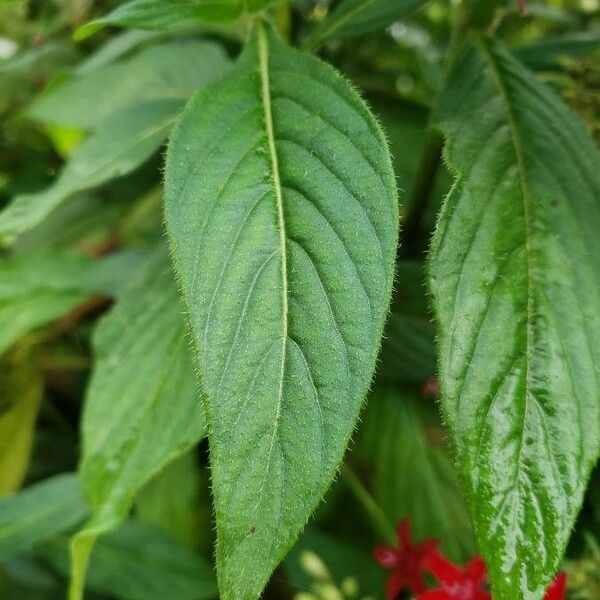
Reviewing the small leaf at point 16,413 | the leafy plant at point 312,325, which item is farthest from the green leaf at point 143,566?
the small leaf at point 16,413

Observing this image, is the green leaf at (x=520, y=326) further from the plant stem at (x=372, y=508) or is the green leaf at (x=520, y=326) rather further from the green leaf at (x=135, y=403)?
the plant stem at (x=372, y=508)

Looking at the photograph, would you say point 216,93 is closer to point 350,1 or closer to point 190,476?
point 350,1

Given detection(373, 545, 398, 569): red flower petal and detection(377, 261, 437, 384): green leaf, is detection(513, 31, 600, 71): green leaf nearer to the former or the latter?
detection(377, 261, 437, 384): green leaf

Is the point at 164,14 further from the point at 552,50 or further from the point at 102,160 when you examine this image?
the point at 552,50

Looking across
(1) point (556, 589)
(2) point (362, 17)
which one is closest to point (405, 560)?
(1) point (556, 589)

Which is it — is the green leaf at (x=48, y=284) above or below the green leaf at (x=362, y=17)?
below

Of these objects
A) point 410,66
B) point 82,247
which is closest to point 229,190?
point 82,247

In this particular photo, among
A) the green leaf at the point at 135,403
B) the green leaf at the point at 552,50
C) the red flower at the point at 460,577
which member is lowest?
the red flower at the point at 460,577
